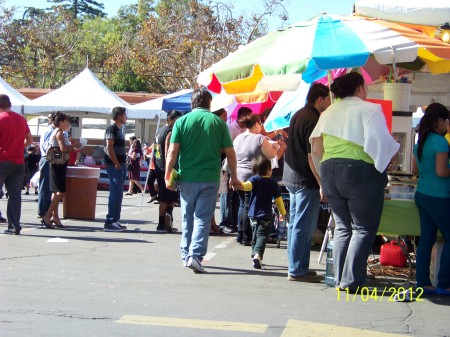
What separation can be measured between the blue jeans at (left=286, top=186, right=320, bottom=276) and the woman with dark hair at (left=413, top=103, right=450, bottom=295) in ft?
3.42

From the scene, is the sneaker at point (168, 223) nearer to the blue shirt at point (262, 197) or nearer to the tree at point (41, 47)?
the blue shirt at point (262, 197)

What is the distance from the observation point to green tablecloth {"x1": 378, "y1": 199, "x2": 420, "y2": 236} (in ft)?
27.8

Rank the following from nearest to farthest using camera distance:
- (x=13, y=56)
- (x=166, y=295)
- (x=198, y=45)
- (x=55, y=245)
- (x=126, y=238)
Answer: (x=166, y=295)
(x=55, y=245)
(x=126, y=238)
(x=198, y=45)
(x=13, y=56)

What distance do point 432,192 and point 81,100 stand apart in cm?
2079

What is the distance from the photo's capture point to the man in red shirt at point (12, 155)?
40.4ft

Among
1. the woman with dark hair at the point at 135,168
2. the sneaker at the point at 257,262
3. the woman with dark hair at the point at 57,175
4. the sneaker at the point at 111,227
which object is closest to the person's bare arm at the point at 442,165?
the sneaker at the point at 257,262

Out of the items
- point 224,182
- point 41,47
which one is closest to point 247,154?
point 224,182

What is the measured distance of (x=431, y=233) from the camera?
8.29 meters

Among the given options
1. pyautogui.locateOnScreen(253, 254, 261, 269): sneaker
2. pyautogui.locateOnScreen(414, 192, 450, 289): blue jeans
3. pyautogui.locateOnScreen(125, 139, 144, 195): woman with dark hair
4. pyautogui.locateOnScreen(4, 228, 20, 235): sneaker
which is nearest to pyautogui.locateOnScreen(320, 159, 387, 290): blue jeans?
pyautogui.locateOnScreen(414, 192, 450, 289): blue jeans

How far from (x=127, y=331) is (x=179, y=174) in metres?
3.49

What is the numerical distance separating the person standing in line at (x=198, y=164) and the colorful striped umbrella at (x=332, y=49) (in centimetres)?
57

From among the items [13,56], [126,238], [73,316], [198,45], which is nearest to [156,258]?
[126,238]

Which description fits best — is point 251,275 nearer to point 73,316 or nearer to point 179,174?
point 179,174

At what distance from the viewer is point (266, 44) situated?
941 cm
